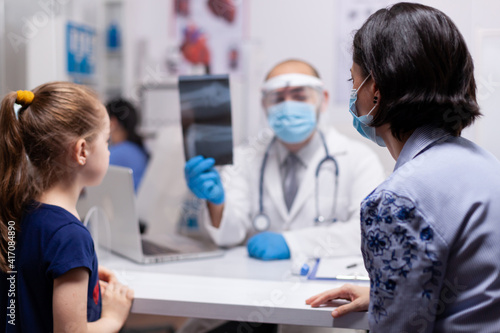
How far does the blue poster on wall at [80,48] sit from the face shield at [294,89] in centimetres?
194

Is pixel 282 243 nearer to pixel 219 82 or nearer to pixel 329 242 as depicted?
pixel 329 242

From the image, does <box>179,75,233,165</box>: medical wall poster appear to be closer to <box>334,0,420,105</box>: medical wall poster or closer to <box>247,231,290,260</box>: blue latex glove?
<box>247,231,290,260</box>: blue latex glove

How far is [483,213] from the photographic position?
885 millimetres

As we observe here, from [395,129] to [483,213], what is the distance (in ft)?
0.80

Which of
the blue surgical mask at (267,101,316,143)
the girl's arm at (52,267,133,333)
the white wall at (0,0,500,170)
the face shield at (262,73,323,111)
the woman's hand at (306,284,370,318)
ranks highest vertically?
the white wall at (0,0,500,170)

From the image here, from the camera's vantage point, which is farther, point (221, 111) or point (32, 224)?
point (221, 111)

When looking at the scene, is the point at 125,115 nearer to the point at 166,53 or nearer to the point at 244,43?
the point at 166,53

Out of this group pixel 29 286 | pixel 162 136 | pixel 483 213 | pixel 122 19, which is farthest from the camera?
pixel 122 19

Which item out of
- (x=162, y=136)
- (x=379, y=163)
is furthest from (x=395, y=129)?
(x=162, y=136)

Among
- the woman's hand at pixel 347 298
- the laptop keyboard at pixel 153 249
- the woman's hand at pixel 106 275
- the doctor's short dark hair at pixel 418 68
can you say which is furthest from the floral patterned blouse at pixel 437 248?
the laptop keyboard at pixel 153 249

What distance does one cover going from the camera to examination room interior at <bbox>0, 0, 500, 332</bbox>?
9.66 ft

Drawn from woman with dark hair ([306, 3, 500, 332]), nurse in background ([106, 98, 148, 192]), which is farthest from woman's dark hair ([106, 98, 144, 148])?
woman with dark hair ([306, 3, 500, 332])

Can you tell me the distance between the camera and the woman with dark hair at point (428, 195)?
2.88ft

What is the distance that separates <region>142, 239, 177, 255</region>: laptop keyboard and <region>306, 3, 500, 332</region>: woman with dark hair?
991 millimetres
